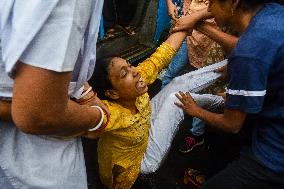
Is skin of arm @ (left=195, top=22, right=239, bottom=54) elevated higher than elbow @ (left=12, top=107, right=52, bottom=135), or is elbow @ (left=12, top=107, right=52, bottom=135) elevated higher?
elbow @ (left=12, top=107, right=52, bottom=135)

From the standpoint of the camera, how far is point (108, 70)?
7.63 feet

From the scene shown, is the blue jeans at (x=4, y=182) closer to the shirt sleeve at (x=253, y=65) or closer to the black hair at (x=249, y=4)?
the shirt sleeve at (x=253, y=65)

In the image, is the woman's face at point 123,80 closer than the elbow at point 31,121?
No

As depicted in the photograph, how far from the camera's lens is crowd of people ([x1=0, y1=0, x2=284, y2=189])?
2.72 ft

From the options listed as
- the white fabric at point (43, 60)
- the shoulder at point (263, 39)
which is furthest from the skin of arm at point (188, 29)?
the white fabric at point (43, 60)

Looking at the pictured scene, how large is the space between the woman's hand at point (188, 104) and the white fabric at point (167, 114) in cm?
15

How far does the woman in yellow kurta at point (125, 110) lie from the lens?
7.62 ft

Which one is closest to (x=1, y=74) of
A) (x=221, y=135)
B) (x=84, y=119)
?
(x=84, y=119)

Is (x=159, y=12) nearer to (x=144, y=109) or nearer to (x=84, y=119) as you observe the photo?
(x=144, y=109)

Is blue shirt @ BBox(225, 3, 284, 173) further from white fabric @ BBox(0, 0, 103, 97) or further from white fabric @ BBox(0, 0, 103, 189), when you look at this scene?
white fabric @ BBox(0, 0, 103, 97)

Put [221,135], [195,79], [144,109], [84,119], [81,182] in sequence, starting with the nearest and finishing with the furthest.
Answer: [84,119]
[81,182]
[144,109]
[195,79]
[221,135]

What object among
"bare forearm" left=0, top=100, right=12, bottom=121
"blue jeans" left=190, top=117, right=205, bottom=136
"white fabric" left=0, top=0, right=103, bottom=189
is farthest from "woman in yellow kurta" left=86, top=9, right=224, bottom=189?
"blue jeans" left=190, top=117, right=205, bottom=136

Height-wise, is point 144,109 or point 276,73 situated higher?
point 276,73

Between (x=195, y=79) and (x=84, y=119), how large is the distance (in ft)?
5.83
